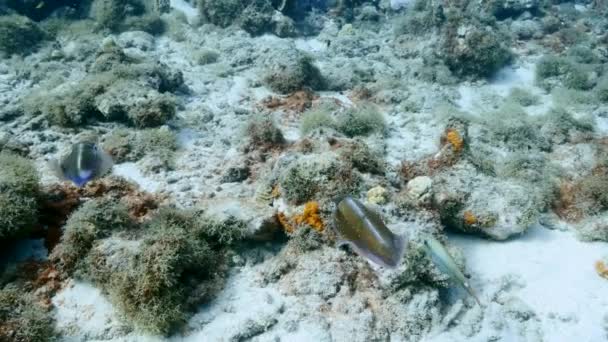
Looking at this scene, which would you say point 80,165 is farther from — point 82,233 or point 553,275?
point 553,275

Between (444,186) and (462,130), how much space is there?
4.76 feet

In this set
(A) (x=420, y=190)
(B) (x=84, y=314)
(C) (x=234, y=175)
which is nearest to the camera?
(B) (x=84, y=314)

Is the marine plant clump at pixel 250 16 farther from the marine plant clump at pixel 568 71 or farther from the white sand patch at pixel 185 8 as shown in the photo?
the marine plant clump at pixel 568 71

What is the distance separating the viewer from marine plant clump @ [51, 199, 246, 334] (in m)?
4.11

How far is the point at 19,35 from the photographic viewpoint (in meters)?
12.0

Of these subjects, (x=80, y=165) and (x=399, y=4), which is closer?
(x=80, y=165)

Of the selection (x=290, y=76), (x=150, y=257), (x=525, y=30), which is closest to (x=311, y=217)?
(x=150, y=257)

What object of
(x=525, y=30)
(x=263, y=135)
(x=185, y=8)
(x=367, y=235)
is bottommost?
(x=185, y=8)

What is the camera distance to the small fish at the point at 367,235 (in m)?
2.59

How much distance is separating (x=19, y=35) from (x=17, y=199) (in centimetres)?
1014

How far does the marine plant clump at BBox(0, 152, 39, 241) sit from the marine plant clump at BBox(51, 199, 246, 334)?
1.57 feet

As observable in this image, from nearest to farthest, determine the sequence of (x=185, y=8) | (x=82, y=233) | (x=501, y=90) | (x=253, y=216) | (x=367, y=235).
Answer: (x=367, y=235)
(x=82, y=233)
(x=253, y=216)
(x=501, y=90)
(x=185, y=8)

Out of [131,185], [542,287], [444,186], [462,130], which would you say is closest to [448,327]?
[542,287]

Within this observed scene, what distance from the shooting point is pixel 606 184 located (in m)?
6.23
